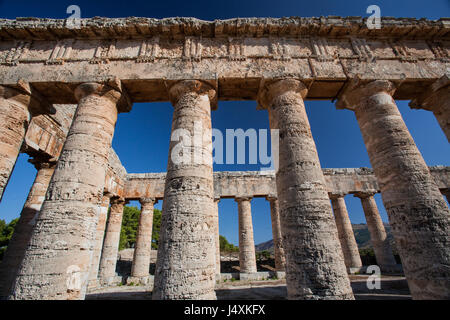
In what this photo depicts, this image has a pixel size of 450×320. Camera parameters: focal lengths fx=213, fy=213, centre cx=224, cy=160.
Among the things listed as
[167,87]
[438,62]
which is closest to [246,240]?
[167,87]

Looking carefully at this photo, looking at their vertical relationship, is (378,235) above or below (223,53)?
below

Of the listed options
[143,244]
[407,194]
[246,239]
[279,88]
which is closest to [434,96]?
[407,194]

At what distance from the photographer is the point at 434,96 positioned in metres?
7.37

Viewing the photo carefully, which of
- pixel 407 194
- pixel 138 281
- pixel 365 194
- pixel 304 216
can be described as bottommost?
pixel 138 281

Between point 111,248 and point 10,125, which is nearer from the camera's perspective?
point 10,125

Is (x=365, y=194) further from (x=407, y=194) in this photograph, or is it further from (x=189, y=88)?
(x=189, y=88)

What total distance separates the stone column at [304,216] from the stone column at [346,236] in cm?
1194

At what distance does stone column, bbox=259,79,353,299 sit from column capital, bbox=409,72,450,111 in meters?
4.86

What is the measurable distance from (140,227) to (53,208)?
33.9 feet

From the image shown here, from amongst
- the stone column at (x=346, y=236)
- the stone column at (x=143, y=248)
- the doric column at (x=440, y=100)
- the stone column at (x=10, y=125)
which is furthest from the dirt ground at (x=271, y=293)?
the doric column at (x=440, y=100)

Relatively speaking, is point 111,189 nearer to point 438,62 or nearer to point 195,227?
point 195,227

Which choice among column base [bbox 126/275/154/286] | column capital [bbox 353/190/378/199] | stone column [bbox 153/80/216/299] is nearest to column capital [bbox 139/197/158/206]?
column base [bbox 126/275/154/286]

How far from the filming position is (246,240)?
1462cm

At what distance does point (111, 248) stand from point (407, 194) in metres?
15.2
